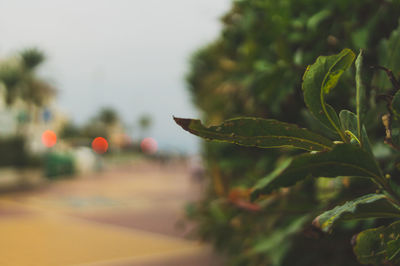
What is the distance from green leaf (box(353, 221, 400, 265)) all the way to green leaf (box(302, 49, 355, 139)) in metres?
0.23

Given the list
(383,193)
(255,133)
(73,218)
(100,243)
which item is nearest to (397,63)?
(383,193)

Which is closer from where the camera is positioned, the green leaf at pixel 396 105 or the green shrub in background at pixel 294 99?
the green leaf at pixel 396 105

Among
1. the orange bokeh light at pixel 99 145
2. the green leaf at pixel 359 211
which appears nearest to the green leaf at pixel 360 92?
the green leaf at pixel 359 211

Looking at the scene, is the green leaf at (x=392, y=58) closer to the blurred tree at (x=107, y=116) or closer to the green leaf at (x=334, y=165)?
the green leaf at (x=334, y=165)

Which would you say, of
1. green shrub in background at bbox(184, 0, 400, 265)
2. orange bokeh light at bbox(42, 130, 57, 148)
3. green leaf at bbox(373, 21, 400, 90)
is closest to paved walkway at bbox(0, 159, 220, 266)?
green shrub in background at bbox(184, 0, 400, 265)

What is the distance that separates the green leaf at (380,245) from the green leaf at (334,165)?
14 centimetres

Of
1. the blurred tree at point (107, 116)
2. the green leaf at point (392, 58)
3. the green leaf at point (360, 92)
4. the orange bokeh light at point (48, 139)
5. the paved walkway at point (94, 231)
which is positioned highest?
the blurred tree at point (107, 116)

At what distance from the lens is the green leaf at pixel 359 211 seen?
0.74m

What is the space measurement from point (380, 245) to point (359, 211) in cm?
11

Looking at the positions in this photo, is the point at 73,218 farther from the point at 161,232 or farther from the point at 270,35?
the point at 270,35

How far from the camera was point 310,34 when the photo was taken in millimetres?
1708

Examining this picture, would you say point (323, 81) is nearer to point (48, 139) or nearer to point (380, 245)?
point (380, 245)

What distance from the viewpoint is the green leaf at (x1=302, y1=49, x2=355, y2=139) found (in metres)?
0.77

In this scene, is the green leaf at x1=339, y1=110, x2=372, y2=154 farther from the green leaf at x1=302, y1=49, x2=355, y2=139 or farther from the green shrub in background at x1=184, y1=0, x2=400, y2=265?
the green shrub in background at x1=184, y1=0, x2=400, y2=265
